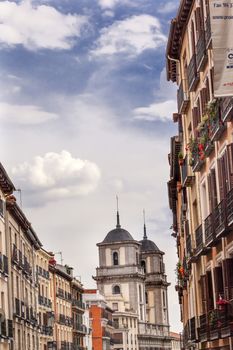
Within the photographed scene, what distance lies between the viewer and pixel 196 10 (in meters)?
32.2

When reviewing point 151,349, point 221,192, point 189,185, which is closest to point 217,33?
point 221,192

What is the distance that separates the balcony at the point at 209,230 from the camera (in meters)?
27.9

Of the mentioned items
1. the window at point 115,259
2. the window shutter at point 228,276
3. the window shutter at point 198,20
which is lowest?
the window shutter at point 228,276

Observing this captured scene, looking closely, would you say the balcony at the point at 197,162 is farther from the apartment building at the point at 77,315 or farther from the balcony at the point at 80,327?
the balcony at the point at 80,327

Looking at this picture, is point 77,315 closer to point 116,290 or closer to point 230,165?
point 116,290

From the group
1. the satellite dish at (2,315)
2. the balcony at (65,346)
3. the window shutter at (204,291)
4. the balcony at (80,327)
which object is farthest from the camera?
the balcony at (80,327)

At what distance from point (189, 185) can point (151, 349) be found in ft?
472

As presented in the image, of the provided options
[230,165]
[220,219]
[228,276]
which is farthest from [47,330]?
[230,165]

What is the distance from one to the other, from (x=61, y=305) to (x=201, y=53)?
64.6 metres

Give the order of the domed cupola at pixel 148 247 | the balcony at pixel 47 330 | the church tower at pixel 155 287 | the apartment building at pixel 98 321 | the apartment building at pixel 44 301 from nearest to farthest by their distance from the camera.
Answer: the balcony at pixel 47 330, the apartment building at pixel 44 301, the apartment building at pixel 98 321, the church tower at pixel 155 287, the domed cupola at pixel 148 247

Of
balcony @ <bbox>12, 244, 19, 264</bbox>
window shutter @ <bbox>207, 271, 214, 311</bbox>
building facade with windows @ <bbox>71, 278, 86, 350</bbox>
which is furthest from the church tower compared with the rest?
window shutter @ <bbox>207, 271, 214, 311</bbox>

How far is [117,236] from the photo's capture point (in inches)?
6649

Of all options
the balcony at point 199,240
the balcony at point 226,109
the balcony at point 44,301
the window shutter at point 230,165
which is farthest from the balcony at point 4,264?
the balcony at point 44,301

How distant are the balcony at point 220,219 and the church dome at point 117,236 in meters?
141
